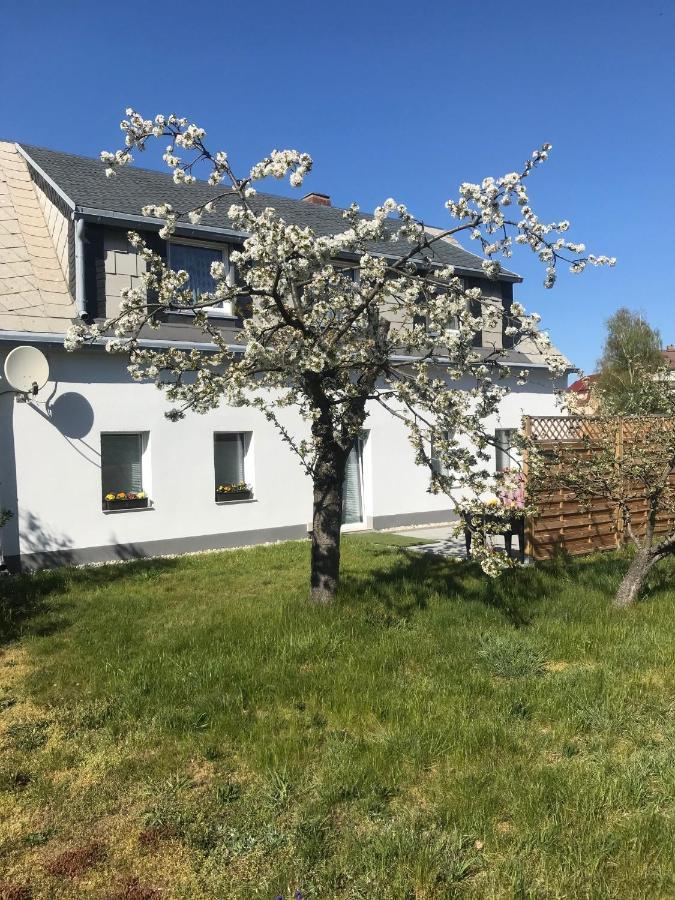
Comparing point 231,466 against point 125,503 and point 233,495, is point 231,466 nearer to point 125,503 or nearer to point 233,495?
point 233,495

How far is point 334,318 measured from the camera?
6969 millimetres

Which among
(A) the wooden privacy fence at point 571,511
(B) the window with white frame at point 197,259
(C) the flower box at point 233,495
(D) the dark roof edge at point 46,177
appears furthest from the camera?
(C) the flower box at point 233,495

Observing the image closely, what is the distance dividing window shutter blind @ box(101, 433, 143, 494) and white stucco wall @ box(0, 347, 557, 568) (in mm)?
200

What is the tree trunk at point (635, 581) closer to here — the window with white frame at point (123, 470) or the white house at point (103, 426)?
the white house at point (103, 426)

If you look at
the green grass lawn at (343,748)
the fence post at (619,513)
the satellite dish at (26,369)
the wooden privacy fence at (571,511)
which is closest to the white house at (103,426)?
the satellite dish at (26,369)

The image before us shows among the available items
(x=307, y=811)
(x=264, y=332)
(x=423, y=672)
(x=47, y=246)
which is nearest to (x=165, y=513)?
(x=47, y=246)

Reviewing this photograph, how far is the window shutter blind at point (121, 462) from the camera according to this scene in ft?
38.0

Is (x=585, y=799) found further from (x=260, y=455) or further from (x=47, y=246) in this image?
(x=47, y=246)

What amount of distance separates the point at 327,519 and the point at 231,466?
623 centimetres

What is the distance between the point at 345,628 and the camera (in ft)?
21.5

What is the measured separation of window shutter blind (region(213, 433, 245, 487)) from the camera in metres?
13.0

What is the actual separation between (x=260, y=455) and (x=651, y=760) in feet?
32.0

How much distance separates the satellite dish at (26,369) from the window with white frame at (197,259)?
3252 millimetres

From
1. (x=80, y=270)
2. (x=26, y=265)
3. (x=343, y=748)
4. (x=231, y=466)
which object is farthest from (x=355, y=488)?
(x=343, y=748)
